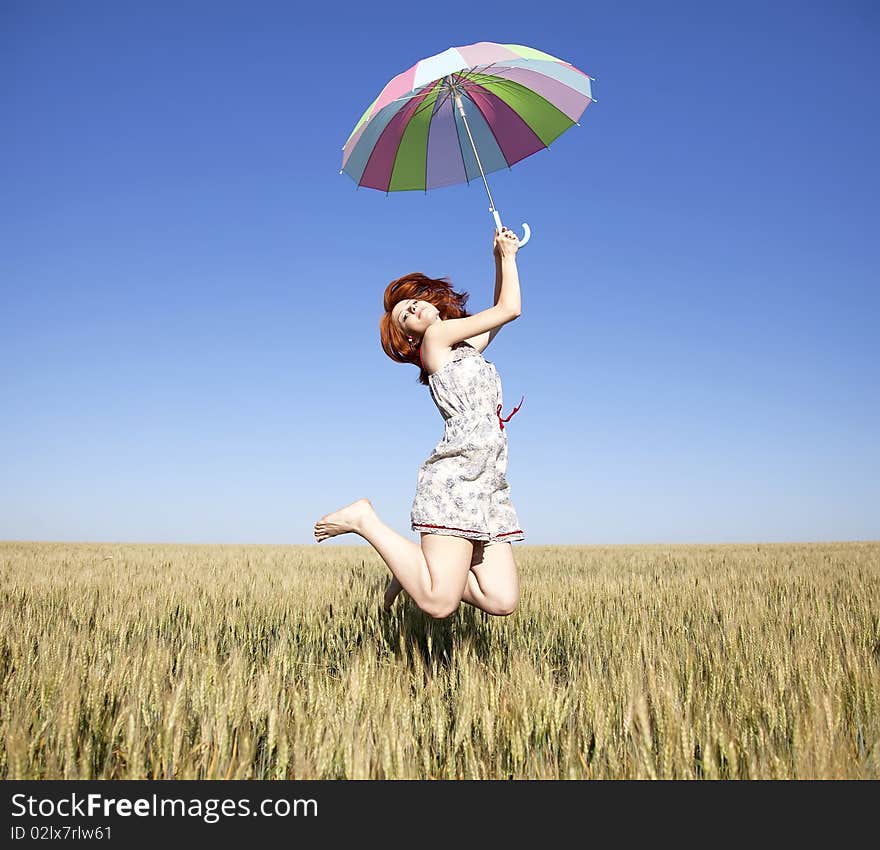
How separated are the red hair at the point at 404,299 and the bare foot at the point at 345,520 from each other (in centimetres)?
76

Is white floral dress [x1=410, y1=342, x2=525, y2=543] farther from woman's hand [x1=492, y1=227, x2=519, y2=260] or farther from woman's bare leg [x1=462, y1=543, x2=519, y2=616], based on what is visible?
woman's hand [x1=492, y1=227, x2=519, y2=260]

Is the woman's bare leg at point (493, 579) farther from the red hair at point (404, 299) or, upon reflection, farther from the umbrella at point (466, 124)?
the umbrella at point (466, 124)

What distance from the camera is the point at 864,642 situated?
12.1ft

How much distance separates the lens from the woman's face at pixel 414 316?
337 centimetres

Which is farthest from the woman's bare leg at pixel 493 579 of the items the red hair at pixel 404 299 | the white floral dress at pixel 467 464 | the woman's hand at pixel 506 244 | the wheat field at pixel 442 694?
the woman's hand at pixel 506 244

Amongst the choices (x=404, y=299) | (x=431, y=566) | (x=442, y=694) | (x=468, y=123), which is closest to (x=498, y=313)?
(x=404, y=299)

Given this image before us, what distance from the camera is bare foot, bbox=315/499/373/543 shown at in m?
3.24

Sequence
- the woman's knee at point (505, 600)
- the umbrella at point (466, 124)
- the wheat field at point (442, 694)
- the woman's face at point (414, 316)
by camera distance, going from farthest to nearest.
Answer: the umbrella at point (466, 124) → the woman's face at point (414, 316) → the woman's knee at point (505, 600) → the wheat field at point (442, 694)

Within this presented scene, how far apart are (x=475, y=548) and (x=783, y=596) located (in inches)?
135

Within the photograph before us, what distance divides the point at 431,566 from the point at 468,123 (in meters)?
3.12
